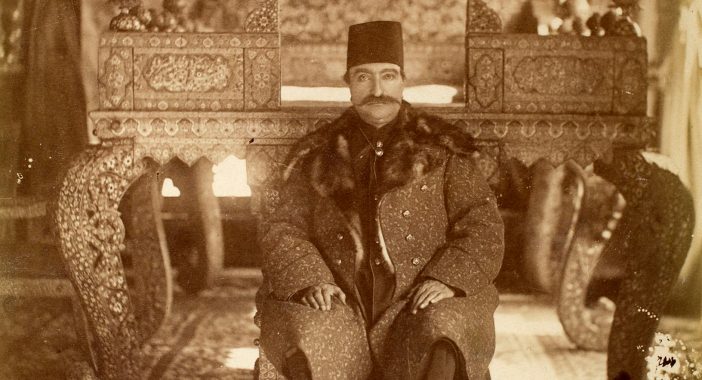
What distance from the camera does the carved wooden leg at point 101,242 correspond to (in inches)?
143

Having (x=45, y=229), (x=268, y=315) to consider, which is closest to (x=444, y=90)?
(x=268, y=315)

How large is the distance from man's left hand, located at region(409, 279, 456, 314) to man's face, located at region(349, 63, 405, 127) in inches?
29.0

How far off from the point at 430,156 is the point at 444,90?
1.06m

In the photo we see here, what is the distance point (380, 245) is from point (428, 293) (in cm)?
33

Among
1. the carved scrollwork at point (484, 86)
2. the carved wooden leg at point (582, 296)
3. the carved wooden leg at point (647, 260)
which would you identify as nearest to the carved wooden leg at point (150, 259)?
the carved scrollwork at point (484, 86)

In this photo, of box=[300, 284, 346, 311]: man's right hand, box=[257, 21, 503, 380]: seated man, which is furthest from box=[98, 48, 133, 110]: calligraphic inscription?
box=[300, 284, 346, 311]: man's right hand

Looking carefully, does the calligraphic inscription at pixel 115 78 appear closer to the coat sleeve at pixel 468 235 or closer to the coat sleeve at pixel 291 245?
the coat sleeve at pixel 291 245

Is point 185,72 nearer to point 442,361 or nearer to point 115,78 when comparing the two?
point 115,78

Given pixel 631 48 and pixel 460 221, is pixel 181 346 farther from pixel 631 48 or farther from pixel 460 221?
pixel 631 48

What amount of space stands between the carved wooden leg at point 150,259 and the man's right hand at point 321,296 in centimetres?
175

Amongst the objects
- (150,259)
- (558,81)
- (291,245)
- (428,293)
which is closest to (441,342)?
(428,293)

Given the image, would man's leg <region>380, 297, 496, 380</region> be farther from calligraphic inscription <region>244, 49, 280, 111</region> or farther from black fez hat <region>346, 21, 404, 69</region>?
calligraphic inscription <region>244, 49, 280, 111</region>

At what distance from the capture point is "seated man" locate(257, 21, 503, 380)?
2723 millimetres

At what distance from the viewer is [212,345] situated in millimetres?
4133
